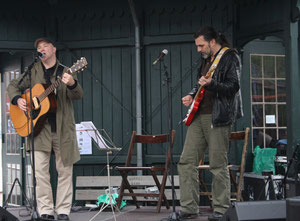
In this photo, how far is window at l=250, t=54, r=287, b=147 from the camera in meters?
8.71

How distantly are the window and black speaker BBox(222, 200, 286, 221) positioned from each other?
511cm

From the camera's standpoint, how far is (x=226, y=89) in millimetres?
4652

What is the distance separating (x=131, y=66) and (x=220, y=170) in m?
3.62

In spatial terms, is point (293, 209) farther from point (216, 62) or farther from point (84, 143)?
point (84, 143)

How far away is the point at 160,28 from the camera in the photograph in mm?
7988

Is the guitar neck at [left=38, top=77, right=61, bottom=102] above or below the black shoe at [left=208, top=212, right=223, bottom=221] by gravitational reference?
above

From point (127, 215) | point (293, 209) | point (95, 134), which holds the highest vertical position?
point (95, 134)

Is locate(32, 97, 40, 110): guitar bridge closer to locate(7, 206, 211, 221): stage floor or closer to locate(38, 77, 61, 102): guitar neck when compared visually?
locate(38, 77, 61, 102): guitar neck

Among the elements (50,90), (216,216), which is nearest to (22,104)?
(50,90)

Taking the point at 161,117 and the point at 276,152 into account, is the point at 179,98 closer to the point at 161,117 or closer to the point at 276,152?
the point at 161,117

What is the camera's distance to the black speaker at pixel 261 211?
3.59 metres

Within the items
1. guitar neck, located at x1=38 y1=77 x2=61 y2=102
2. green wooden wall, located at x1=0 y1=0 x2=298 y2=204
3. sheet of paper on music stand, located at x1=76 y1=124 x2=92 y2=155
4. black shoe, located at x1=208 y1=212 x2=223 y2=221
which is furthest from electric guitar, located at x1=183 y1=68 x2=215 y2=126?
sheet of paper on music stand, located at x1=76 y1=124 x2=92 y2=155

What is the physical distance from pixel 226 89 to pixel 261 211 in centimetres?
138

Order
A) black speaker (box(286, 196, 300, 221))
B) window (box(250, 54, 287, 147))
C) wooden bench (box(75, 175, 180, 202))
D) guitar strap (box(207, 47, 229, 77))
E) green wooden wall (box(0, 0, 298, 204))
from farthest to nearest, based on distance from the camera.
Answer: window (box(250, 54, 287, 147))
green wooden wall (box(0, 0, 298, 204))
wooden bench (box(75, 175, 180, 202))
guitar strap (box(207, 47, 229, 77))
black speaker (box(286, 196, 300, 221))
